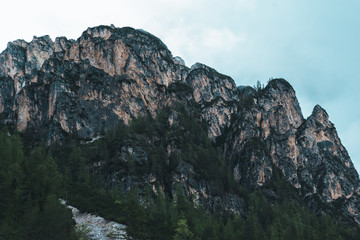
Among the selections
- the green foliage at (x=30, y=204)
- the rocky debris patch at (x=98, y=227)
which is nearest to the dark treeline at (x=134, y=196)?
the green foliage at (x=30, y=204)

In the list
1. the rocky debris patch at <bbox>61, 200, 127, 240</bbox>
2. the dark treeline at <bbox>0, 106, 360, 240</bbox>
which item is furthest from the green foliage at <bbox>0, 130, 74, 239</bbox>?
the rocky debris patch at <bbox>61, 200, 127, 240</bbox>

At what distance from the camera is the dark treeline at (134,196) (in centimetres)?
6256

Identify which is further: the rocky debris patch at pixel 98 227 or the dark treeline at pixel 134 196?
the rocky debris patch at pixel 98 227

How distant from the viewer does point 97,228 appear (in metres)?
79.8

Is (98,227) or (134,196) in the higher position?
(134,196)

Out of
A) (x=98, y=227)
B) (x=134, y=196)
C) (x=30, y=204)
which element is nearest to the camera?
(x=30, y=204)

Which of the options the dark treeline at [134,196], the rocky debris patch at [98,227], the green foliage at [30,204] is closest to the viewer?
the green foliage at [30,204]

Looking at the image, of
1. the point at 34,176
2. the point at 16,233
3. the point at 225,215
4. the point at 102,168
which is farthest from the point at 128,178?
the point at 16,233

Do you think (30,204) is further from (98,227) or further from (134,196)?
(134,196)

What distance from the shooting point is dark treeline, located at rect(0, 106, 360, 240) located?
205ft

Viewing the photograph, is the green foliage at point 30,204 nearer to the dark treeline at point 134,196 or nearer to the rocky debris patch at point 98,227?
the dark treeline at point 134,196

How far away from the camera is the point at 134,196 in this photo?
112 m

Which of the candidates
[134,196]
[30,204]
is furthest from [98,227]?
[134,196]

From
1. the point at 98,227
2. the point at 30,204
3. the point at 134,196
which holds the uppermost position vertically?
the point at 134,196
